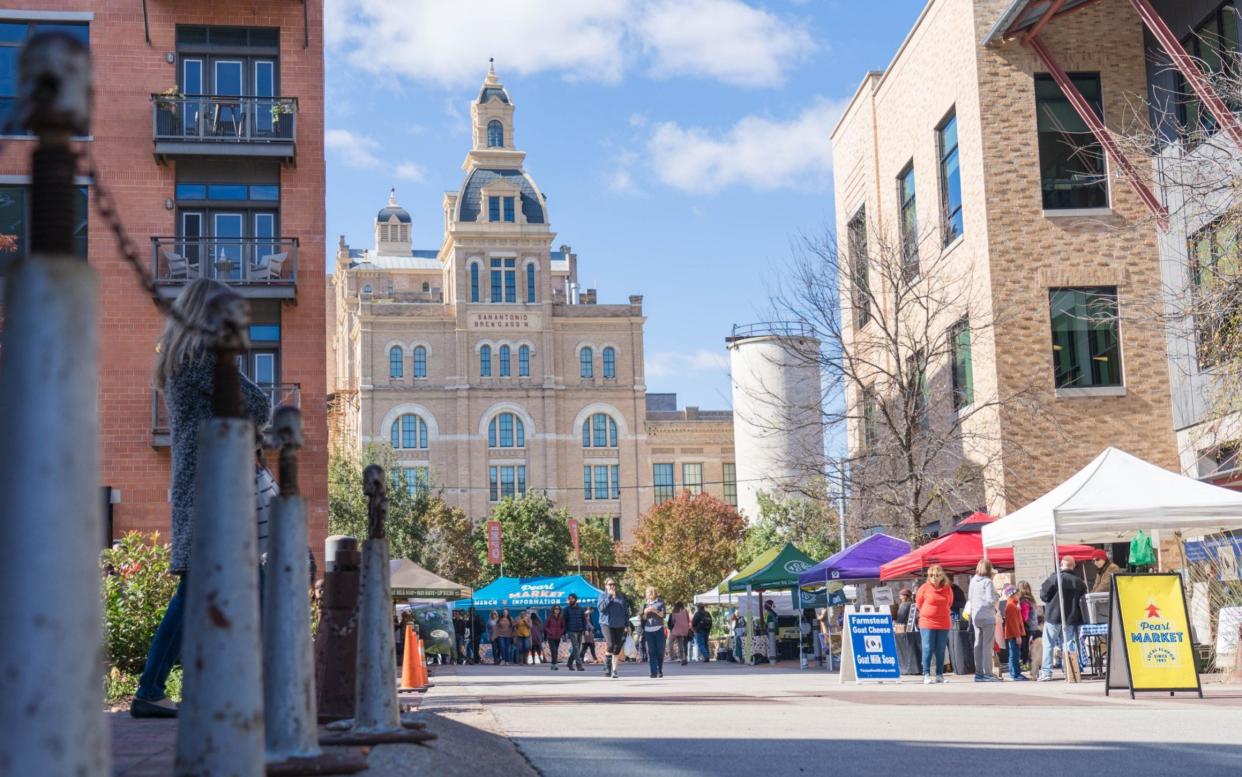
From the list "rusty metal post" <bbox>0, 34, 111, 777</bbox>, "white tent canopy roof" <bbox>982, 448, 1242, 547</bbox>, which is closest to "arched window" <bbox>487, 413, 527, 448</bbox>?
"white tent canopy roof" <bbox>982, 448, 1242, 547</bbox>

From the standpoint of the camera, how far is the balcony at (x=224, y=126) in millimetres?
28938

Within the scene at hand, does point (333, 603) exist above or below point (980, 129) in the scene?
below

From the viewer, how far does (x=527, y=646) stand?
143 ft

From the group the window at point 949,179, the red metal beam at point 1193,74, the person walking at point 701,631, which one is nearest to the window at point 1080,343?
the window at point 949,179

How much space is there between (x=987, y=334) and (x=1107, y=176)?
3543 mm

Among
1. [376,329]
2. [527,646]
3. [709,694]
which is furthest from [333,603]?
[376,329]

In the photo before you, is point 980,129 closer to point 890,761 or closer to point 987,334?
point 987,334

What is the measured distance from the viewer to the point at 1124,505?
→ 17.2m

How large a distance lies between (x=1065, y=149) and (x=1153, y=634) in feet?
51.7

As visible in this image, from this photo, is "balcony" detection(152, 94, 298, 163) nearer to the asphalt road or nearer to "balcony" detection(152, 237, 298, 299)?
"balcony" detection(152, 237, 298, 299)

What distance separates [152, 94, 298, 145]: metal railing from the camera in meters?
Result: 29.0

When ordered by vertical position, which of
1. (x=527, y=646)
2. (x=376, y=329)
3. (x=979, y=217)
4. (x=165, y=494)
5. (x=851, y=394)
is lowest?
(x=527, y=646)

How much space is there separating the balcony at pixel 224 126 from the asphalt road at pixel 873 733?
17184 millimetres

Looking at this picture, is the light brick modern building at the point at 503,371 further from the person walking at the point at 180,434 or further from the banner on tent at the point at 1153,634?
the person walking at the point at 180,434
